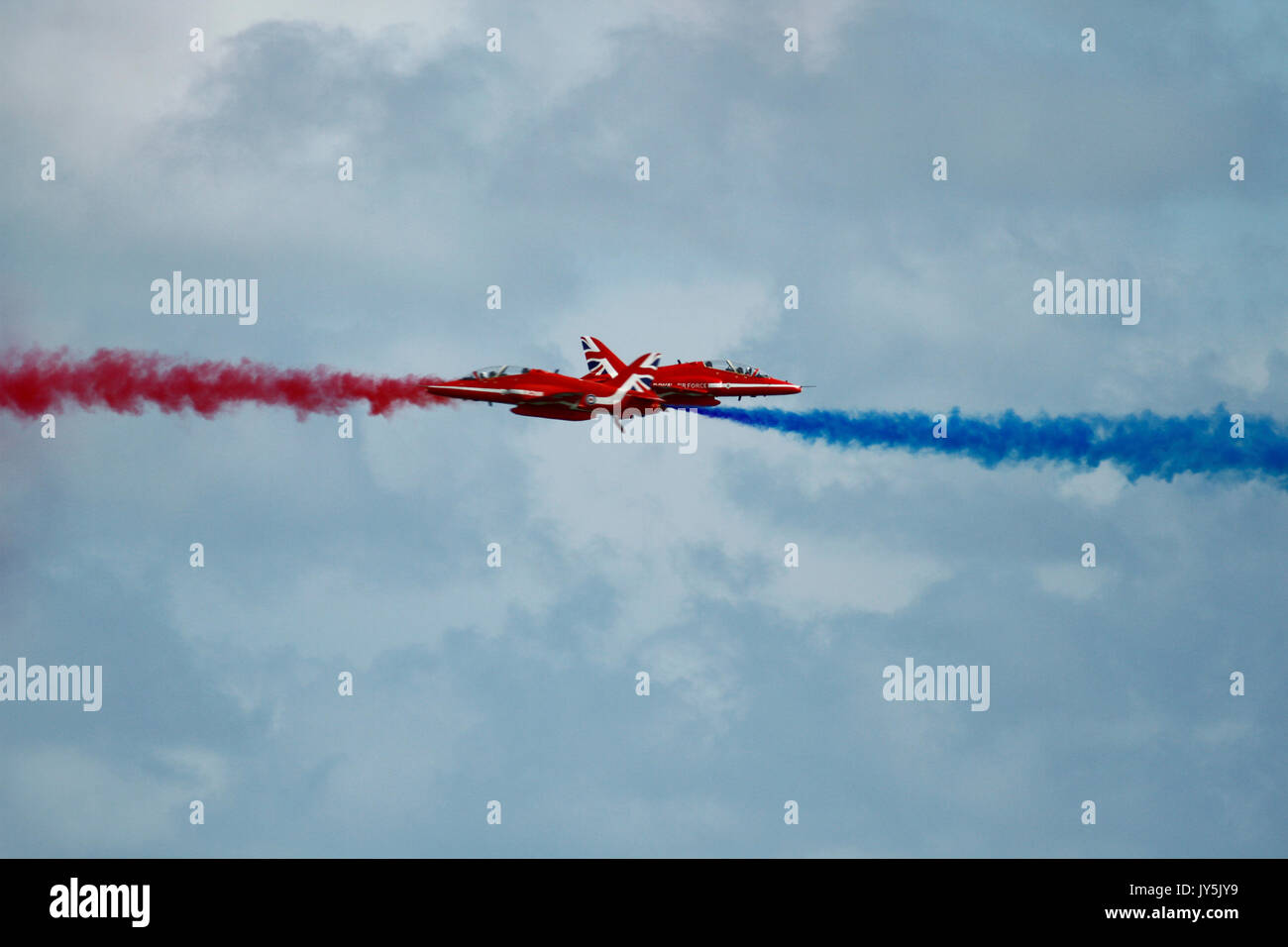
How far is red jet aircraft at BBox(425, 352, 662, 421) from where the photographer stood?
12631 centimetres

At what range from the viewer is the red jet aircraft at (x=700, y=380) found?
13700 cm

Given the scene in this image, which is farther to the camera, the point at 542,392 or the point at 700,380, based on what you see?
the point at 700,380

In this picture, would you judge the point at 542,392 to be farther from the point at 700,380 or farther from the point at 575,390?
the point at 700,380

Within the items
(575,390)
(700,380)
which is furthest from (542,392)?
(700,380)

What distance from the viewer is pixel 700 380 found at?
5418 inches

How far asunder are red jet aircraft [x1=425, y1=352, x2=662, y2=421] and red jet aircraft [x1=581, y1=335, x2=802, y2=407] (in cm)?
740

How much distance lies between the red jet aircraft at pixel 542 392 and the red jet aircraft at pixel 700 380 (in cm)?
740

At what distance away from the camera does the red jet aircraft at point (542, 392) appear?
126312mm

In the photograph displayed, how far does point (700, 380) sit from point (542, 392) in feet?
45.4
